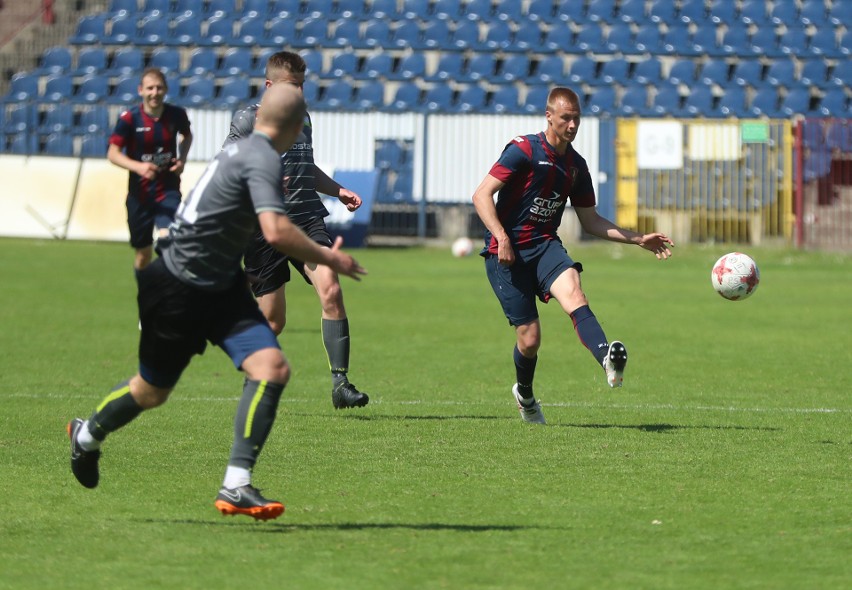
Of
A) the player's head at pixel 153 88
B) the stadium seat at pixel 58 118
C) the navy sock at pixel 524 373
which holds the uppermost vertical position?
the stadium seat at pixel 58 118

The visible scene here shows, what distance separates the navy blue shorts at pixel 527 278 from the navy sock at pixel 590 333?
35 cm

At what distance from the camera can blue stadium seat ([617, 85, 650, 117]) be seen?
2728 cm

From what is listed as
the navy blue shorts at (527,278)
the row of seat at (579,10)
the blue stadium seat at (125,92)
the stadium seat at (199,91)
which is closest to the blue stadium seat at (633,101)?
the row of seat at (579,10)

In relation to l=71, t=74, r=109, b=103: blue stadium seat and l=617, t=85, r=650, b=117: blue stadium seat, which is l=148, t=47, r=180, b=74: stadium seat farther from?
l=617, t=85, r=650, b=117: blue stadium seat

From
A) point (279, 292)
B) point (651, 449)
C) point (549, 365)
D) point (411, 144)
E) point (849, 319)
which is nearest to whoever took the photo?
point (651, 449)

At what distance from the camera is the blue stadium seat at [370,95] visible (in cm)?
2761

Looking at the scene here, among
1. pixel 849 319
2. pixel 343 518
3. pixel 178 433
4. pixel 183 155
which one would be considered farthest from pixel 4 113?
pixel 343 518

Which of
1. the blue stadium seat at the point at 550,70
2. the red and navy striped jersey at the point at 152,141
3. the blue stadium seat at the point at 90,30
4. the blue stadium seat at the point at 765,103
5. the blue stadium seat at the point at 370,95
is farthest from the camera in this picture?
the blue stadium seat at the point at 90,30

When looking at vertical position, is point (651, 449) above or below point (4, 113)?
below

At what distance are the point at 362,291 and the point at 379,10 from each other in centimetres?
1309

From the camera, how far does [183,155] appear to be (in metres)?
13.1

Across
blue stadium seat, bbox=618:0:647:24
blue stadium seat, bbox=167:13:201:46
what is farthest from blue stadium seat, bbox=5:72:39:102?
blue stadium seat, bbox=618:0:647:24

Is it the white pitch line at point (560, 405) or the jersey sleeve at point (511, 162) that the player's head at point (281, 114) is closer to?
the jersey sleeve at point (511, 162)

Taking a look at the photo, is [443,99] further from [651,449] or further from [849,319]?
[651,449]
